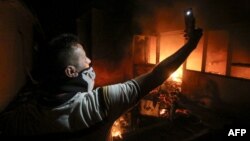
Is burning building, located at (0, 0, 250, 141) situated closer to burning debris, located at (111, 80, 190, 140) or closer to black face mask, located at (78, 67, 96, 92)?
burning debris, located at (111, 80, 190, 140)

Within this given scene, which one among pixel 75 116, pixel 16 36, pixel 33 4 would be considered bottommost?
pixel 75 116

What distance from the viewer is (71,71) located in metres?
1.86

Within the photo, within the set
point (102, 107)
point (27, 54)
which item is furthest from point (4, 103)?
point (102, 107)

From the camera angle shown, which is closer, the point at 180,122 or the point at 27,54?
the point at 180,122

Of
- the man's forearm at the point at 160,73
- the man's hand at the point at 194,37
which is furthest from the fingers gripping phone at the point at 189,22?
the man's forearm at the point at 160,73

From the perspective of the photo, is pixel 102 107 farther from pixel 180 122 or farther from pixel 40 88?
pixel 180 122

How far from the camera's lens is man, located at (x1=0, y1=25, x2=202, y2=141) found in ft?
5.43

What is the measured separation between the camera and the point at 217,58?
6793 millimetres

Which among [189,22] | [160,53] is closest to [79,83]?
[189,22]

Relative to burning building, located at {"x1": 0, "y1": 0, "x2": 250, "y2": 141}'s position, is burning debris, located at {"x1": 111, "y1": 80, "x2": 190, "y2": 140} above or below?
below

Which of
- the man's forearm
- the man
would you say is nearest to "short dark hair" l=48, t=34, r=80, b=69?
the man

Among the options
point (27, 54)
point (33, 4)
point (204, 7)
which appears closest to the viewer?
point (204, 7)

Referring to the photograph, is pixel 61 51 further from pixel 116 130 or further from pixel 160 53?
pixel 160 53

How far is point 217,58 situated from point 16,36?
6260 millimetres
